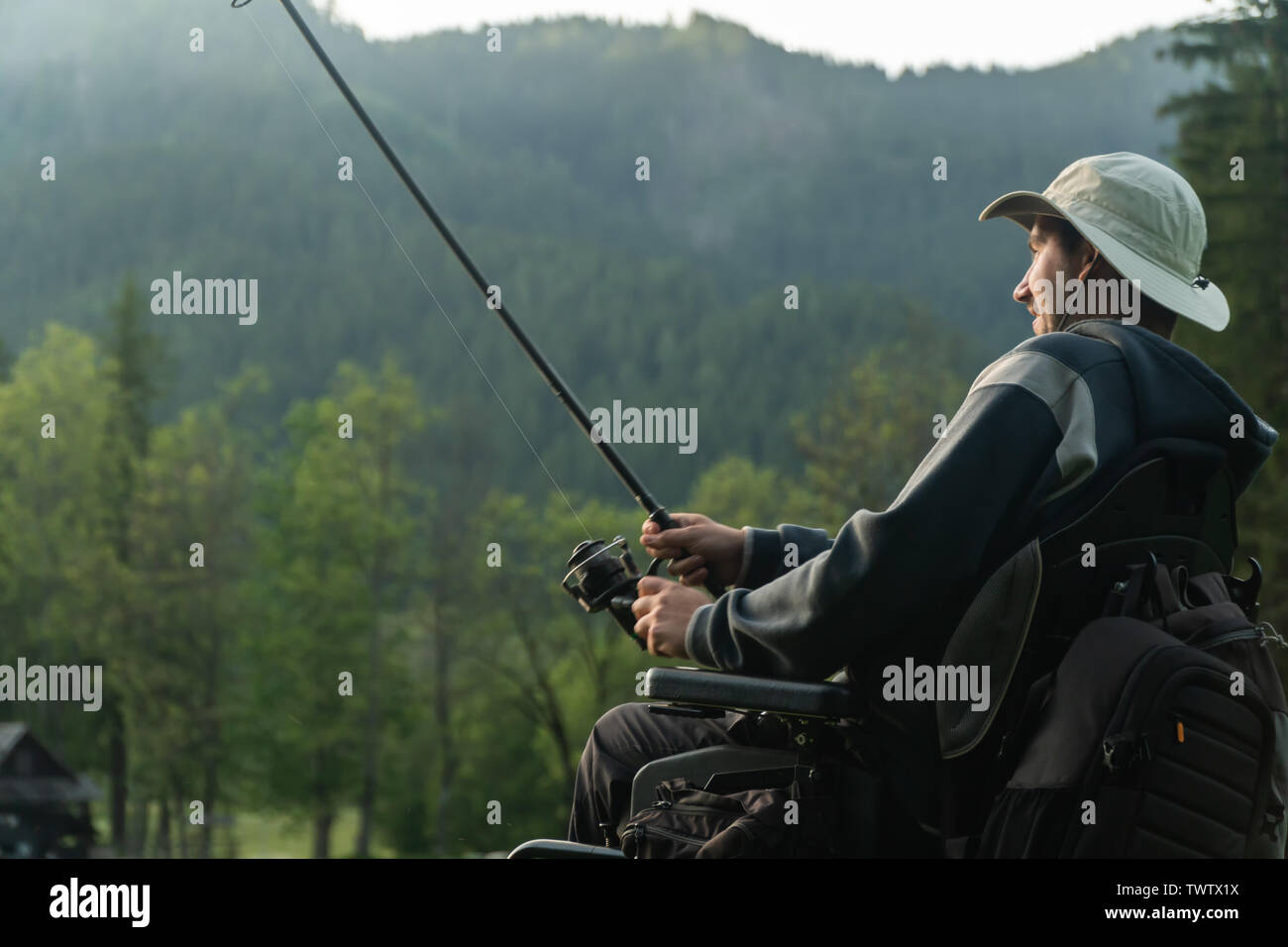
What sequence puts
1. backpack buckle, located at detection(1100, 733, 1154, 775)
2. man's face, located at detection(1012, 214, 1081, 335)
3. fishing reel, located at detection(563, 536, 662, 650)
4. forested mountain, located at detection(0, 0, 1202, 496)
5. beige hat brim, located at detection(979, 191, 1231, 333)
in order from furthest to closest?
forested mountain, located at detection(0, 0, 1202, 496) < fishing reel, located at detection(563, 536, 662, 650) < man's face, located at detection(1012, 214, 1081, 335) < beige hat brim, located at detection(979, 191, 1231, 333) < backpack buckle, located at detection(1100, 733, 1154, 775)

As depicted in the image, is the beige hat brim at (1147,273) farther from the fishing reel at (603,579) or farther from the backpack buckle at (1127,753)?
the fishing reel at (603,579)

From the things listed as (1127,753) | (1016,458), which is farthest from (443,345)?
(1127,753)

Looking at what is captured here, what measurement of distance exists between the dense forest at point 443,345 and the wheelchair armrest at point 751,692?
59.1 inches

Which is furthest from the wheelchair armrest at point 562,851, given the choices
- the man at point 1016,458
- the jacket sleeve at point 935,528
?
the jacket sleeve at point 935,528

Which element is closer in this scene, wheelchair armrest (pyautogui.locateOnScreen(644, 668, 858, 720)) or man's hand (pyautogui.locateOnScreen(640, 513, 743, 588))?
wheelchair armrest (pyautogui.locateOnScreen(644, 668, 858, 720))

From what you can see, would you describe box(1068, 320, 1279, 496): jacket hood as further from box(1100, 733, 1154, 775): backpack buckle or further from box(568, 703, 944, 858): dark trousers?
box(568, 703, 944, 858): dark trousers

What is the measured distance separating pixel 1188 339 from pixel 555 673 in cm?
2017

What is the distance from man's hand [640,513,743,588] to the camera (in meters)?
2.60

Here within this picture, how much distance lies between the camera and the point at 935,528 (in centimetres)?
173

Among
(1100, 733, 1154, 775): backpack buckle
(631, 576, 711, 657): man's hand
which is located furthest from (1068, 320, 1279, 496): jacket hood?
(631, 576, 711, 657): man's hand

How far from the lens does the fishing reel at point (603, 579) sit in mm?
2521

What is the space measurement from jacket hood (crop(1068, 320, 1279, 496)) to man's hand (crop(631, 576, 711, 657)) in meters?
0.70
